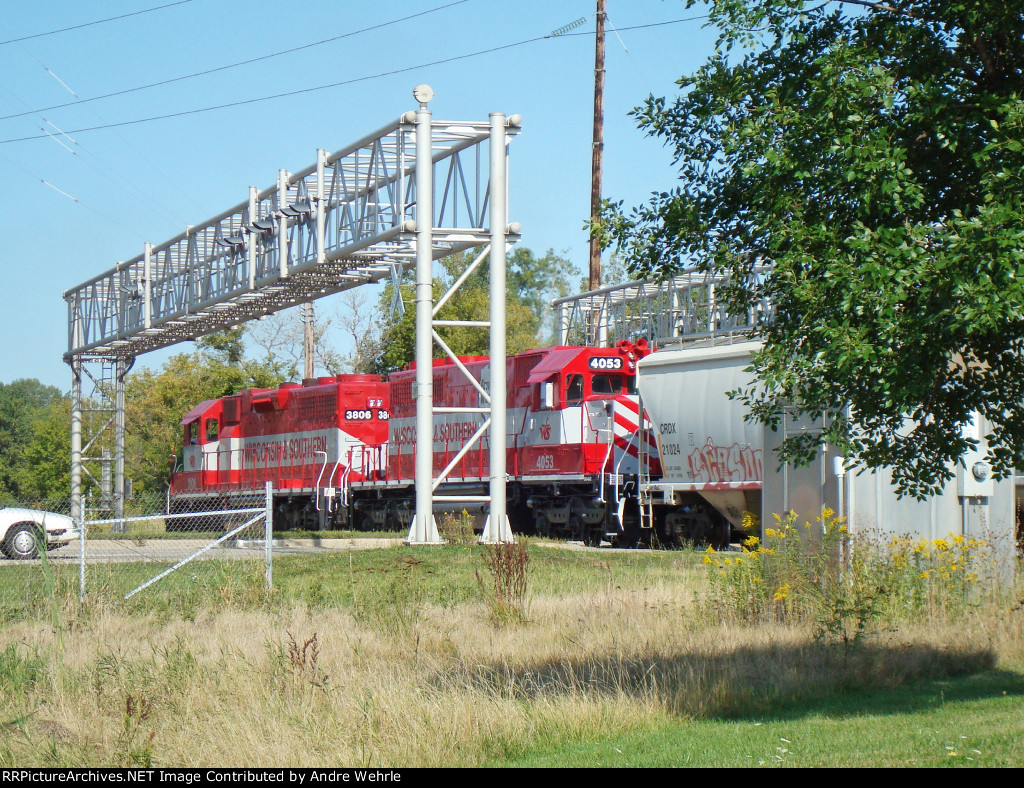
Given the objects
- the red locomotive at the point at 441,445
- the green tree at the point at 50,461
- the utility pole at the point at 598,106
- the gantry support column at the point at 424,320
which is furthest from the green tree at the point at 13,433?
the gantry support column at the point at 424,320

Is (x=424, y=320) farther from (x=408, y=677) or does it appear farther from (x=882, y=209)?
(x=882, y=209)

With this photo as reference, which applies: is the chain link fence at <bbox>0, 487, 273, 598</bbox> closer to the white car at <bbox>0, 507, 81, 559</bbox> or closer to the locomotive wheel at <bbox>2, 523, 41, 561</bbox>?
the white car at <bbox>0, 507, 81, 559</bbox>

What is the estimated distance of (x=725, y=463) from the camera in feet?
63.5

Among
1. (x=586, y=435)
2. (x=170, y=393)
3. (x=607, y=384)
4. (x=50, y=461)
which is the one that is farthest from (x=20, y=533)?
(x=50, y=461)

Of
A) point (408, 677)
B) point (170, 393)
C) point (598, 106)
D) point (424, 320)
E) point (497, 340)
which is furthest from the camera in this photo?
point (170, 393)

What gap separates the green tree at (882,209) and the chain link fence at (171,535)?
313 inches

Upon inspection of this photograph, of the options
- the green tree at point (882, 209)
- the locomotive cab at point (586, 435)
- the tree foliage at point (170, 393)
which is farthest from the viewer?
the tree foliage at point (170, 393)

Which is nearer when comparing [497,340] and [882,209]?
[882,209]

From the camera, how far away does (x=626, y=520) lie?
2245 cm

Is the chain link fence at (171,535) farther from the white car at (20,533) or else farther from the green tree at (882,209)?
the green tree at (882,209)

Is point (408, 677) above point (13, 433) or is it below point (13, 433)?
below

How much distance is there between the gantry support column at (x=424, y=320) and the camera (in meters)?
20.2

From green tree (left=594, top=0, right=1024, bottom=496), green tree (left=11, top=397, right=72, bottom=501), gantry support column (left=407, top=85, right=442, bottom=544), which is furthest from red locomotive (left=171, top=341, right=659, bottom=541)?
green tree (left=11, top=397, right=72, bottom=501)

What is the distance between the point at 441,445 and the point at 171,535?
6.96 metres
